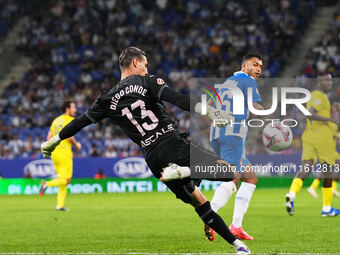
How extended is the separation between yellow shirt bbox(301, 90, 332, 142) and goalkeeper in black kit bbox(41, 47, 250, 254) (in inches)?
221

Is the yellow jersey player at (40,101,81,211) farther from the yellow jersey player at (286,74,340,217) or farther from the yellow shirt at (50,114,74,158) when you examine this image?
the yellow jersey player at (286,74,340,217)

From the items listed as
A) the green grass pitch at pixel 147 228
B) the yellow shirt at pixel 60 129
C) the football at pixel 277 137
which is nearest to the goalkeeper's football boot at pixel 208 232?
the green grass pitch at pixel 147 228

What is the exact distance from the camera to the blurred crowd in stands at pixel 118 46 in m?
25.3

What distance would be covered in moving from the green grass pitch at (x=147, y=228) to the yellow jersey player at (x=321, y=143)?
49cm

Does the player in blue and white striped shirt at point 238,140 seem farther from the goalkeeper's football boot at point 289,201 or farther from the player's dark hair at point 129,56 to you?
the goalkeeper's football boot at point 289,201

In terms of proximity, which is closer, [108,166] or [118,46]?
[108,166]

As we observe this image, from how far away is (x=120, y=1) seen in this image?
3112 cm

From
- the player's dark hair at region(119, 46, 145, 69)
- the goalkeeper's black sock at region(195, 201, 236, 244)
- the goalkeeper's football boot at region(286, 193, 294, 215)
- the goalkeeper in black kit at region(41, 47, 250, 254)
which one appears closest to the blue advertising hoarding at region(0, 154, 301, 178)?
the goalkeeper's football boot at region(286, 193, 294, 215)

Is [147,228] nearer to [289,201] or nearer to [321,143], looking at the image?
[289,201]

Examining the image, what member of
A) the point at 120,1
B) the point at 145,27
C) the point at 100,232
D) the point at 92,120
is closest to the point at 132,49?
the point at 92,120

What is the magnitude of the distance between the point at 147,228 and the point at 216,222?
3.76 meters

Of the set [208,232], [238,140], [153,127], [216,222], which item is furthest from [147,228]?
[153,127]

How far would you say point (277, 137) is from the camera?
9.08 metres

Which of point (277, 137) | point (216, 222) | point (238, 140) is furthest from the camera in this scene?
point (277, 137)
